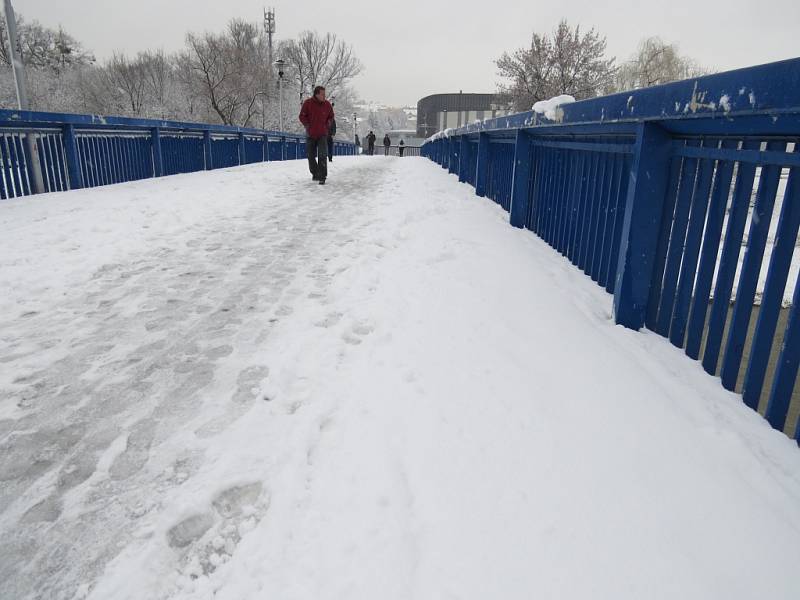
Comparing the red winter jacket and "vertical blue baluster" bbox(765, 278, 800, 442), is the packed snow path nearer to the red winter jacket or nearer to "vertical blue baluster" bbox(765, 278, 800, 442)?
"vertical blue baluster" bbox(765, 278, 800, 442)

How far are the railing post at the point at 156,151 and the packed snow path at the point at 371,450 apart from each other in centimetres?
748

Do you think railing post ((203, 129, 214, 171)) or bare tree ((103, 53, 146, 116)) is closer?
railing post ((203, 129, 214, 171))

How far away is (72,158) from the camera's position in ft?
26.3

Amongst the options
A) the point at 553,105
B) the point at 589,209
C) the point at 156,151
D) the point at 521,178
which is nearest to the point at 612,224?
the point at 589,209

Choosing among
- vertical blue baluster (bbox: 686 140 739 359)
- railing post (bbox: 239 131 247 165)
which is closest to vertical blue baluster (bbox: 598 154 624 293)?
vertical blue baluster (bbox: 686 140 739 359)

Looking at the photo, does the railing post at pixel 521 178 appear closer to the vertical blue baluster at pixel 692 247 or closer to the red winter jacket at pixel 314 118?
the vertical blue baluster at pixel 692 247

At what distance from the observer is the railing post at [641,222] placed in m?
2.88

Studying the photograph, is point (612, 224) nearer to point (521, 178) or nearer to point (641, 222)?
point (641, 222)

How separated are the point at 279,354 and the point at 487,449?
1.31 meters

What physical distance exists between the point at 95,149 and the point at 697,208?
941cm

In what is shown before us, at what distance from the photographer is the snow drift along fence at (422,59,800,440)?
205 centimetres

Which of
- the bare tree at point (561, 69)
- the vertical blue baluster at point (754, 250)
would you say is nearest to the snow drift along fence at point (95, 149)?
the vertical blue baluster at point (754, 250)

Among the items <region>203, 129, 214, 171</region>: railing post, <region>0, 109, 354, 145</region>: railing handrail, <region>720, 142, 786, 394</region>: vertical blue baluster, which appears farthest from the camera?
<region>203, 129, 214, 171</region>: railing post

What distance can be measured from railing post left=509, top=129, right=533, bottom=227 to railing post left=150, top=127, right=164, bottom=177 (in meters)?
8.05
